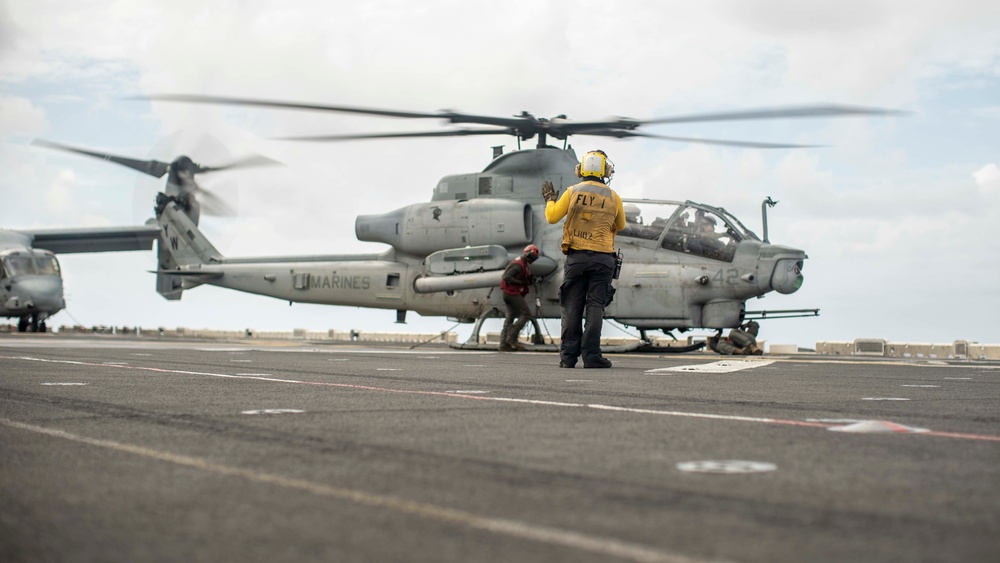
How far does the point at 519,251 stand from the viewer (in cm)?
1783

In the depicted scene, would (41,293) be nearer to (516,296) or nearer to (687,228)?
(516,296)

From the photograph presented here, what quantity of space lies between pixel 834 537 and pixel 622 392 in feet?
14.1

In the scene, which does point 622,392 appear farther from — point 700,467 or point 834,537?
point 834,537

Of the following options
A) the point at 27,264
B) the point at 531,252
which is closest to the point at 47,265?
the point at 27,264

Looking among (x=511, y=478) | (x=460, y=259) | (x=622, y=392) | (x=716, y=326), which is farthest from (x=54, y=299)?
(x=511, y=478)

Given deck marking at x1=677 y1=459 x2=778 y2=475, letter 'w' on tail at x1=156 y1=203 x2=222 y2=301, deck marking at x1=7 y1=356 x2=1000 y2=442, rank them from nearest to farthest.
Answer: deck marking at x1=677 y1=459 x2=778 y2=475 < deck marking at x1=7 y1=356 x2=1000 y2=442 < letter 'w' on tail at x1=156 y1=203 x2=222 y2=301

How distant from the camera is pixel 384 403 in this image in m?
5.37

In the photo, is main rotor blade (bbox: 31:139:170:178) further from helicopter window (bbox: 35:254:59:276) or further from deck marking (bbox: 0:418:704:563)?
deck marking (bbox: 0:418:704:563)

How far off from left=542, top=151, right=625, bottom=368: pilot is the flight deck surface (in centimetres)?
423

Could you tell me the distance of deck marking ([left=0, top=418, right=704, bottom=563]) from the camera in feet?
6.38

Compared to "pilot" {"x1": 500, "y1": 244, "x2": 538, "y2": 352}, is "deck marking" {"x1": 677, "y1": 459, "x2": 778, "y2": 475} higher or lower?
lower

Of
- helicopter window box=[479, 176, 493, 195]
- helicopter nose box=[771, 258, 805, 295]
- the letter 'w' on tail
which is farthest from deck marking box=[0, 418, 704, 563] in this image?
the letter 'w' on tail

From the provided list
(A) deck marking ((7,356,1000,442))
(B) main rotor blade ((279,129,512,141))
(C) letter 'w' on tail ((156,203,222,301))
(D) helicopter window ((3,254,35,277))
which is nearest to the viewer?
(A) deck marking ((7,356,1000,442))

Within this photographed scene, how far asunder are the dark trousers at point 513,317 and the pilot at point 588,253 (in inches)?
268
